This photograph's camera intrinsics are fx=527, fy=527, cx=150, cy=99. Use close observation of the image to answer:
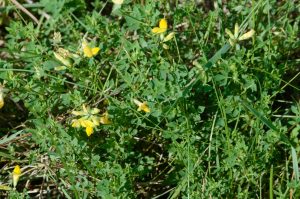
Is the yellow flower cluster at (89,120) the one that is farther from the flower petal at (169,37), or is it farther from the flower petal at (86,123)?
the flower petal at (169,37)

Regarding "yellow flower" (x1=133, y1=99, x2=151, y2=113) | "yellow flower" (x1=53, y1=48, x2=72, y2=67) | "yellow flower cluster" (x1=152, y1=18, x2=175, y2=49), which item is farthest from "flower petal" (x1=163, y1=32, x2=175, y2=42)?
"yellow flower" (x1=53, y1=48, x2=72, y2=67)

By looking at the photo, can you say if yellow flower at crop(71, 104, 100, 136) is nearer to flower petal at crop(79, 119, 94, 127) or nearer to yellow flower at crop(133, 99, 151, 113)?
flower petal at crop(79, 119, 94, 127)

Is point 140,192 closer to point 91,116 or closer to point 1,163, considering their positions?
point 91,116

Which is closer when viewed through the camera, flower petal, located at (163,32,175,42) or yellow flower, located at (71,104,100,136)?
yellow flower, located at (71,104,100,136)

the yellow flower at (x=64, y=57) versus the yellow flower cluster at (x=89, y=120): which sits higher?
the yellow flower at (x=64, y=57)

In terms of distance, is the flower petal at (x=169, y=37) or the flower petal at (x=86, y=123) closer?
the flower petal at (x=86, y=123)

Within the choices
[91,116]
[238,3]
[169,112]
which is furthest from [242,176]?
[238,3]

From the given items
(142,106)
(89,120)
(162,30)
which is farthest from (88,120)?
(162,30)

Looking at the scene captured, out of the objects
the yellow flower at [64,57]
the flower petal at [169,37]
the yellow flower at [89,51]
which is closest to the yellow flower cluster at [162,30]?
the flower petal at [169,37]

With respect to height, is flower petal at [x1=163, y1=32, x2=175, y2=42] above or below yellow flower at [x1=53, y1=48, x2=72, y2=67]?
above
